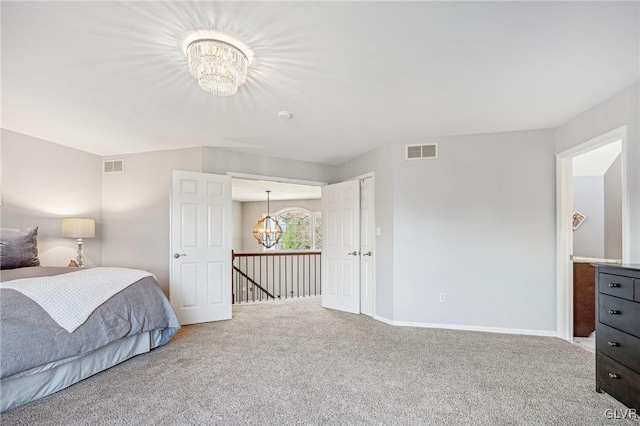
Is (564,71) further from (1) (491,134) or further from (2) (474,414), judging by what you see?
(2) (474,414)

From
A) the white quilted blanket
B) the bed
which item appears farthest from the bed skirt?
the white quilted blanket

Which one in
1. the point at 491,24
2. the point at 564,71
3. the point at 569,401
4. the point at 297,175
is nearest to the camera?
the point at 491,24

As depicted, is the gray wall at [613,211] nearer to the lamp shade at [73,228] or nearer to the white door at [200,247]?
the white door at [200,247]

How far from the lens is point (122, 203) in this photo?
460cm

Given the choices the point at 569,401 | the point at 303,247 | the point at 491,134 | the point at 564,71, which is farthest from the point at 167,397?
the point at 303,247

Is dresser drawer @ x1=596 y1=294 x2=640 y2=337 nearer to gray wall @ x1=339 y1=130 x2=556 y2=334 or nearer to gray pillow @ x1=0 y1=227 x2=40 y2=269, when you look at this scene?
gray wall @ x1=339 y1=130 x2=556 y2=334

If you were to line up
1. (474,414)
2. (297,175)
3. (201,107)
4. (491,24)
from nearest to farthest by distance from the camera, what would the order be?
1. (491,24)
2. (474,414)
3. (201,107)
4. (297,175)

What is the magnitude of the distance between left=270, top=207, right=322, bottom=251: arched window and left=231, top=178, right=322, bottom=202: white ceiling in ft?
1.67

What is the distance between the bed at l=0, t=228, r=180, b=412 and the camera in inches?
81.0

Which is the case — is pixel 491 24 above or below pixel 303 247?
above

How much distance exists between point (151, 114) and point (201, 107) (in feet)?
1.91

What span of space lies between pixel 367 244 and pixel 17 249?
3910 mm

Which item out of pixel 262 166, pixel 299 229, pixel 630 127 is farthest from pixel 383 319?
pixel 299 229

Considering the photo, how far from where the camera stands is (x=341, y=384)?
2432 millimetres
